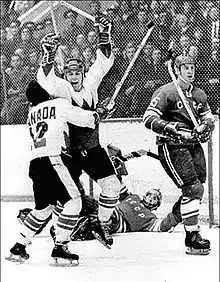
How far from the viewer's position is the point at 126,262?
334 centimetres

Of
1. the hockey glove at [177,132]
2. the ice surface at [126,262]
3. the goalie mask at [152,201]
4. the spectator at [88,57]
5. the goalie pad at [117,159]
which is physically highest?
the spectator at [88,57]

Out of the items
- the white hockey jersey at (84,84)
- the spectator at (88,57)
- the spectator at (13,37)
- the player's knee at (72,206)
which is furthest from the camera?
the spectator at (13,37)

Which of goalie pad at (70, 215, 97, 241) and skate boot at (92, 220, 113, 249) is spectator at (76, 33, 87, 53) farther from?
skate boot at (92, 220, 113, 249)

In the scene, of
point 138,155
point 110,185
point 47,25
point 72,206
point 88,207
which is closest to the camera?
point 72,206

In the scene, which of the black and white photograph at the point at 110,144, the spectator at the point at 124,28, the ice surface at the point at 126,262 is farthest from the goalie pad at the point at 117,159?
the spectator at the point at 124,28

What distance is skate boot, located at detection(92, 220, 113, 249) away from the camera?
357 cm

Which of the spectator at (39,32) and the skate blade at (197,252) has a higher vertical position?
the spectator at (39,32)

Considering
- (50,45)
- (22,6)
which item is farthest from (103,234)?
(22,6)

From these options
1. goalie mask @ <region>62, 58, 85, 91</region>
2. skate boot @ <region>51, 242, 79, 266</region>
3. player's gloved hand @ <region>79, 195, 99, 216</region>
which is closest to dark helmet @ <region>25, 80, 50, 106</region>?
goalie mask @ <region>62, 58, 85, 91</region>

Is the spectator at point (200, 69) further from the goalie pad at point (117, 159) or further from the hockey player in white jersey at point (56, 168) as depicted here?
the hockey player in white jersey at point (56, 168)

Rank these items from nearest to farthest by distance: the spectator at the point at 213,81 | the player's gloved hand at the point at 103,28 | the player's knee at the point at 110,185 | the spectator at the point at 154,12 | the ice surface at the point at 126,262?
the ice surface at the point at 126,262
the player's gloved hand at the point at 103,28
the player's knee at the point at 110,185
the spectator at the point at 213,81
the spectator at the point at 154,12

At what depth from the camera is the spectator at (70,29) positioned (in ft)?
16.3

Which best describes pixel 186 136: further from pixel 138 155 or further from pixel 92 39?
pixel 92 39

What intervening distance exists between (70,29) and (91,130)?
5.16 feet
